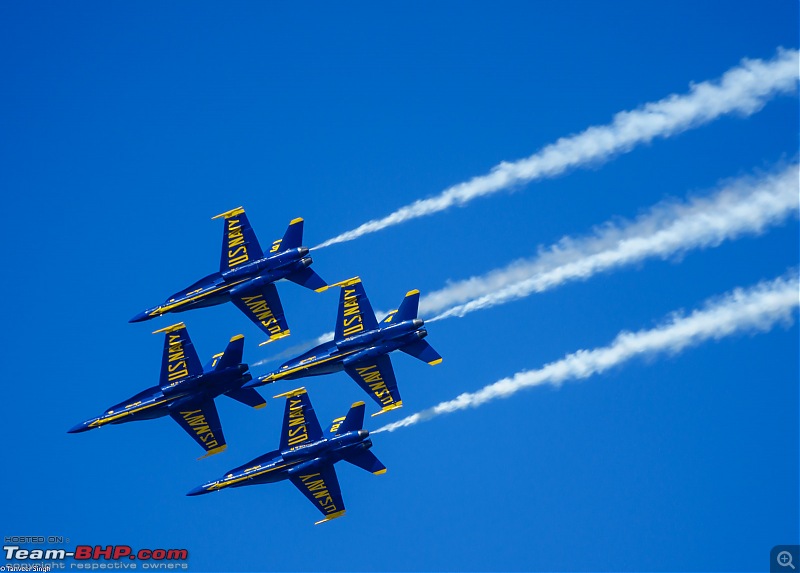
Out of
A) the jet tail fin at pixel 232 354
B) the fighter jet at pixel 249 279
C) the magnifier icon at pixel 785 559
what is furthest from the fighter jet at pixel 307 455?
the magnifier icon at pixel 785 559

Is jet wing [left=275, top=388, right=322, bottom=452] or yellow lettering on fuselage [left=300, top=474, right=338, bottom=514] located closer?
jet wing [left=275, top=388, right=322, bottom=452]

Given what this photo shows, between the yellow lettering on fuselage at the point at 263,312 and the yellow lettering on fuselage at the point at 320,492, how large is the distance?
27.6ft

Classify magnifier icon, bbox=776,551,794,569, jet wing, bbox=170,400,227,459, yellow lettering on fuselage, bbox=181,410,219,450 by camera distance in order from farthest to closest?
yellow lettering on fuselage, bbox=181,410,219,450 < jet wing, bbox=170,400,227,459 < magnifier icon, bbox=776,551,794,569

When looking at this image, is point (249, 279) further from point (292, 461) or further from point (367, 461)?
point (367, 461)

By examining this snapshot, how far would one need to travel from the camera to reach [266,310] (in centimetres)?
13425

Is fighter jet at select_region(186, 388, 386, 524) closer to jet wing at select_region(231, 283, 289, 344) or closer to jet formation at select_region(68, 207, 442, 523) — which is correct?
jet formation at select_region(68, 207, 442, 523)

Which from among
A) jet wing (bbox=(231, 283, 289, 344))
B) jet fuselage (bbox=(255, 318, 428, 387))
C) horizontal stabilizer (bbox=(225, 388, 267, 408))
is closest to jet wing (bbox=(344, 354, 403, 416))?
jet fuselage (bbox=(255, 318, 428, 387))

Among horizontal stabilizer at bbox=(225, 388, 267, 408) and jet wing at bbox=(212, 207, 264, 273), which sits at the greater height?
jet wing at bbox=(212, 207, 264, 273)

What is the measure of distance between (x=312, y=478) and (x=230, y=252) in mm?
13353

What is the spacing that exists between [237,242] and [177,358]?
7.31 meters

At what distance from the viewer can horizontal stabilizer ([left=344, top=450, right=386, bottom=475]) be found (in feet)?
431

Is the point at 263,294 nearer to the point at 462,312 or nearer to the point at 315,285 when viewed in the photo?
the point at 315,285

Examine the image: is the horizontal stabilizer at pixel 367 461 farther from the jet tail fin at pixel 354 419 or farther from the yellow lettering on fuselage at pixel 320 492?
the yellow lettering on fuselage at pixel 320 492

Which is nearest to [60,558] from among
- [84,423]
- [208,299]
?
[84,423]
